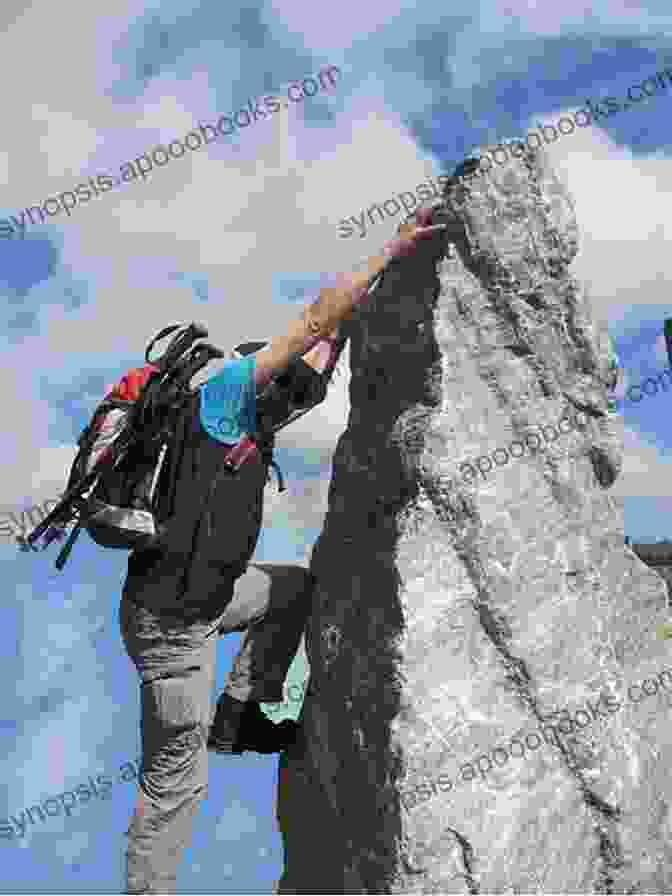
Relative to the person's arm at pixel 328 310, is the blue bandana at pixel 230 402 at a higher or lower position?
lower

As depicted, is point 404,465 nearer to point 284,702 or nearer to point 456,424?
point 456,424

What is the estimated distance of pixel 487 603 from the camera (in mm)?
4941

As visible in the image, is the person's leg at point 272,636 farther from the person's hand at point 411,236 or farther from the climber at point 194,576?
the person's hand at point 411,236

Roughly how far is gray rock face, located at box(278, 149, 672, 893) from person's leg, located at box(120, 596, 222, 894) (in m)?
0.67

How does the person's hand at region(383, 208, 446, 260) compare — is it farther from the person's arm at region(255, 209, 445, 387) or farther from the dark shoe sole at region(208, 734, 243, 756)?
the dark shoe sole at region(208, 734, 243, 756)

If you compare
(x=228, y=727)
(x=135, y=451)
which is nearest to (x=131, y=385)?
(x=135, y=451)

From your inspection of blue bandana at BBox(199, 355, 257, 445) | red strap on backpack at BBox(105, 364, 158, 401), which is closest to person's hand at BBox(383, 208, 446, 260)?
blue bandana at BBox(199, 355, 257, 445)

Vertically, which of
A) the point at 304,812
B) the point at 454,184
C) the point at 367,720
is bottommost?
the point at 304,812

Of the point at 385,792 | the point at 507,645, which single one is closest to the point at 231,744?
the point at 385,792

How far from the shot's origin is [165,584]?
5160mm

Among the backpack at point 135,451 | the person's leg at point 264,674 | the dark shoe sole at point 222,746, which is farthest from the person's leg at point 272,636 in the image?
the backpack at point 135,451

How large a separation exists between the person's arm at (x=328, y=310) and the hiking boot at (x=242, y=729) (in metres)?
1.93

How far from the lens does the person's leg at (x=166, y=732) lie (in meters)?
5.16

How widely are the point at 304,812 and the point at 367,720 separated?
1.13m
